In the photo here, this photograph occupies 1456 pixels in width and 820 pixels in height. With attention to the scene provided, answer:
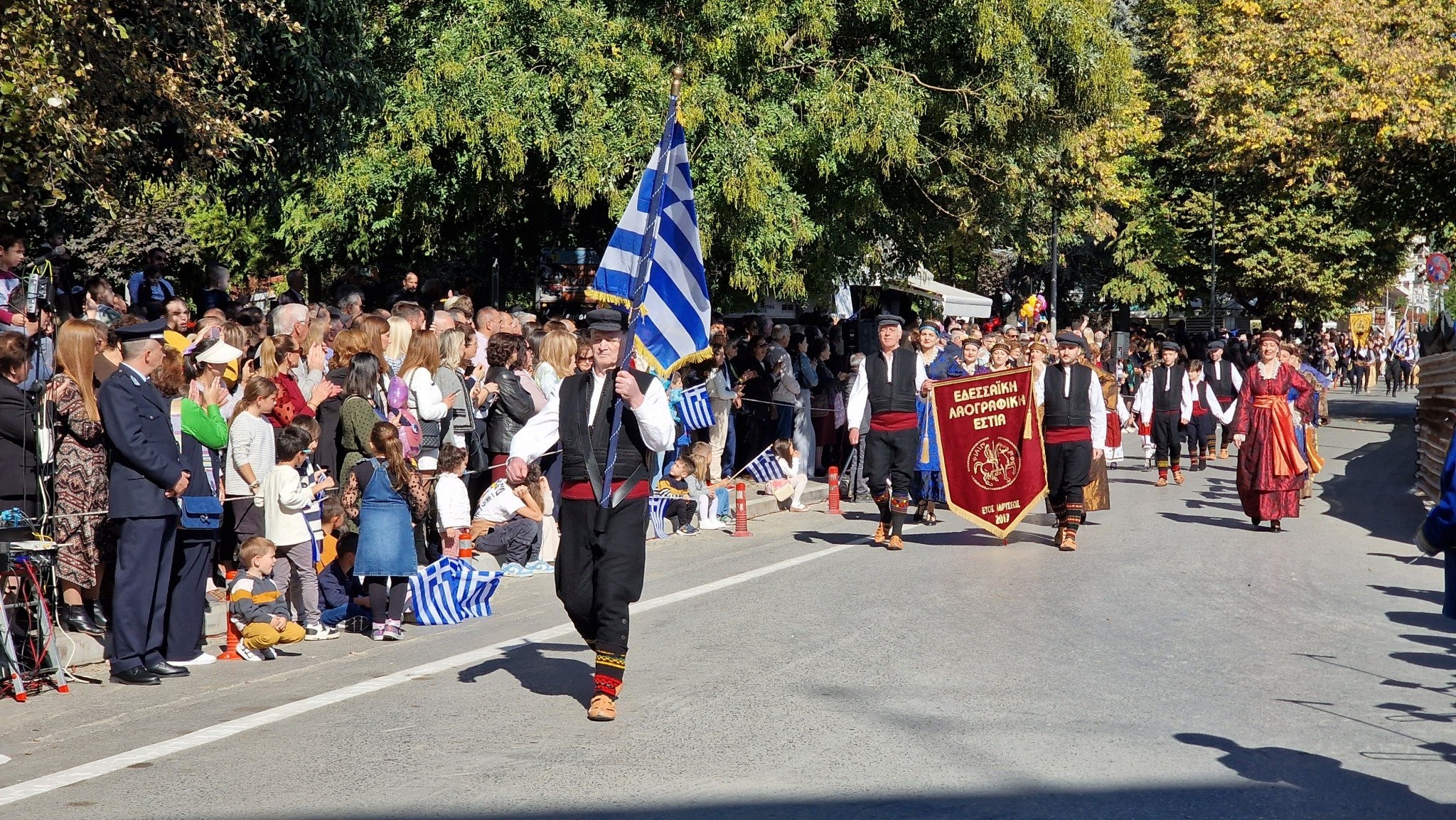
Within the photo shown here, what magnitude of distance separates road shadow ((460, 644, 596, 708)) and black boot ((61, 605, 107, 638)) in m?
2.31

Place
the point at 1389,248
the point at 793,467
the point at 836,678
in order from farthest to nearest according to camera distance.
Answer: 1. the point at 1389,248
2. the point at 793,467
3. the point at 836,678

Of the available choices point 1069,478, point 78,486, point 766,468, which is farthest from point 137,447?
point 766,468

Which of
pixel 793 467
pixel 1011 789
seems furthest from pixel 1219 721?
pixel 793 467

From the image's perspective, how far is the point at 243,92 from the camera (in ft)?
46.5

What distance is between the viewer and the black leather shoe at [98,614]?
9.00 meters

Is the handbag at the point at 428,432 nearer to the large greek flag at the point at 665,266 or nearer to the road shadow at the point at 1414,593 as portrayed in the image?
the large greek flag at the point at 665,266

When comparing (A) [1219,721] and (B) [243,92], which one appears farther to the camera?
(B) [243,92]

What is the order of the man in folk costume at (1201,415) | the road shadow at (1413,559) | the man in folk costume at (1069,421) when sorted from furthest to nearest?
1. the man in folk costume at (1201,415)
2. the man in folk costume at (1069,421)
3. the road shadow at (1413,559)

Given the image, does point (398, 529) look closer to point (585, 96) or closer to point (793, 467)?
point (793, 467)

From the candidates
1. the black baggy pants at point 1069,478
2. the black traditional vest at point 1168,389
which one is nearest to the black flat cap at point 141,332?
the black baggy pants at point 1069,478

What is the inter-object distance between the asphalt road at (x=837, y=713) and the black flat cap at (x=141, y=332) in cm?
190

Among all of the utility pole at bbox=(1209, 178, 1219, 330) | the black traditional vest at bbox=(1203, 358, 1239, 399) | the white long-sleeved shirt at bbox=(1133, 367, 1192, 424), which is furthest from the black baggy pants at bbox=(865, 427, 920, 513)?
the utility pole at bbox=(1209, 178, 1219, 330)

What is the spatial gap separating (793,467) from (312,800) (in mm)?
11707

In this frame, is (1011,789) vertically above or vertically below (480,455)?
below
